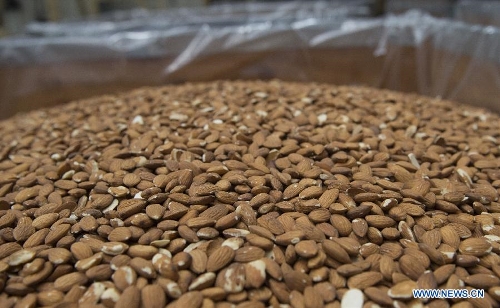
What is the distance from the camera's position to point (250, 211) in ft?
2.49

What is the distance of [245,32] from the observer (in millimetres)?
1899

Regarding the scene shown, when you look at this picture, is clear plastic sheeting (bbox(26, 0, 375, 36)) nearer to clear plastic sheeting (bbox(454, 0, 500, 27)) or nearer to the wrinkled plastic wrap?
the wrinkled plastic wrap

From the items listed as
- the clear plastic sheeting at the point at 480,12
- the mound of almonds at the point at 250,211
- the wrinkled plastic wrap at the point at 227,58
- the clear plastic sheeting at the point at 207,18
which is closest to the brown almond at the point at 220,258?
the mound of almonds at the point at 250,211

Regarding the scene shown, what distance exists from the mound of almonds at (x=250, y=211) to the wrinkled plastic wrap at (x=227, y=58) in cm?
77

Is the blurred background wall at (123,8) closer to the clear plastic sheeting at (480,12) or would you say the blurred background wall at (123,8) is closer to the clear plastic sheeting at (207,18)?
the clear plastic sheeting at (480,12)

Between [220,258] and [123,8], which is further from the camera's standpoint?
[123,8]

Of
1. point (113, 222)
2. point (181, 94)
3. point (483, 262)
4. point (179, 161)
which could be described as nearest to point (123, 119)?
point (181, 94)

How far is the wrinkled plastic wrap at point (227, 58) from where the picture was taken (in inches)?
73.4

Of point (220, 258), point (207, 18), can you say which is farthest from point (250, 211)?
point (207, 18)

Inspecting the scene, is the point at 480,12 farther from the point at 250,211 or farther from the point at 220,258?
the point at 220,258

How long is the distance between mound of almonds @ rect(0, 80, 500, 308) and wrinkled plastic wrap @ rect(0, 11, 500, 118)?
77 cm

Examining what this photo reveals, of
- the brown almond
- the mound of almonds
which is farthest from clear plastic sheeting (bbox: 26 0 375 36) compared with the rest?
the brown almond

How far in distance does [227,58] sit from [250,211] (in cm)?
132

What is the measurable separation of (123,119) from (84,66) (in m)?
0.88
